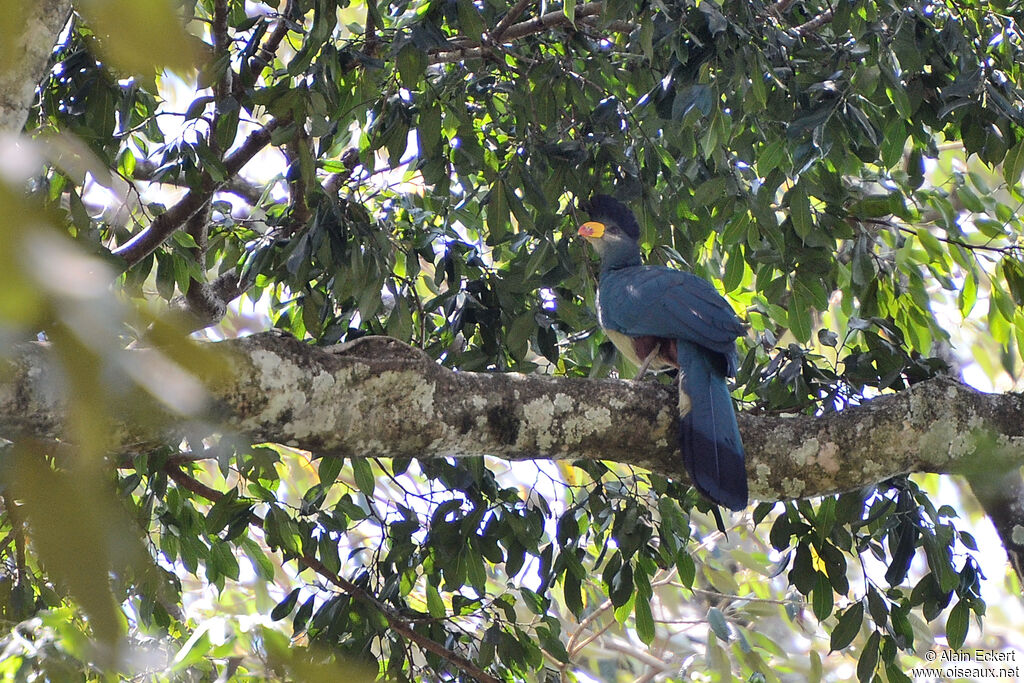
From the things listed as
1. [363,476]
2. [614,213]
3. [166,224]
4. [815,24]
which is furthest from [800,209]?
[166,224]

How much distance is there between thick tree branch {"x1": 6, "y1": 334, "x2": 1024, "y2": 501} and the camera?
2096mm

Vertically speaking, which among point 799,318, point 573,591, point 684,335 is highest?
point 684,335

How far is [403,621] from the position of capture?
3209mm

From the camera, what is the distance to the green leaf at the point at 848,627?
3094mm

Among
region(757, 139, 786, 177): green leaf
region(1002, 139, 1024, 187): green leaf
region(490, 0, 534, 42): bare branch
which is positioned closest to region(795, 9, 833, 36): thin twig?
region(757, 139, 786, 177): green leaf

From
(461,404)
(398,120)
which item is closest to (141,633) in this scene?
(461,404)

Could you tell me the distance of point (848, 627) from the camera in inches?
123

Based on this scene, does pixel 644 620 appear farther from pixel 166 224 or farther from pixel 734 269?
pixel 166 224

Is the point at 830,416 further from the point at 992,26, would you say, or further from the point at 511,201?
the point at 992,26

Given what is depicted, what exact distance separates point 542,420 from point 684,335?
771 millimetres

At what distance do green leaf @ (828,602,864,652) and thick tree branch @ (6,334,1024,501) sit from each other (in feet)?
2.11

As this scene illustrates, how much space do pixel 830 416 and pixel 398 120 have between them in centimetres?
158

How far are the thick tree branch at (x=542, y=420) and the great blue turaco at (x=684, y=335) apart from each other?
110 millimetres

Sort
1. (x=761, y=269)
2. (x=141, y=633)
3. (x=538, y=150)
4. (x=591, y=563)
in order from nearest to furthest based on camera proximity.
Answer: (x=141, y=633), (x=538, y=150), (x=761, y=269), (x=591, y=563)
